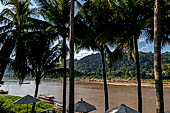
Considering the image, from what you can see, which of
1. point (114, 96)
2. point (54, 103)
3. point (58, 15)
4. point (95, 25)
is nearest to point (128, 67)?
point (114, 96)

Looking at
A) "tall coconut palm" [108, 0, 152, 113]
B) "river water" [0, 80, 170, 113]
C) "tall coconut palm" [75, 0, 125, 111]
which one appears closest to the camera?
"tall coconut palm" [108, 0, 152, 113]

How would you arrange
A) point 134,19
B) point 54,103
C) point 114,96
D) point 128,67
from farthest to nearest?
1. point 128,67
2. point 114,96
3. point 54,103
4. point 134,19

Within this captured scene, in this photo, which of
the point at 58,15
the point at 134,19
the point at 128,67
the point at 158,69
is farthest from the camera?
the point at 128,67

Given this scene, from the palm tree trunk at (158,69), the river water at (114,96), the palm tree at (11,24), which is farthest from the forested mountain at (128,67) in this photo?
the palm tree trunk at (158,69)

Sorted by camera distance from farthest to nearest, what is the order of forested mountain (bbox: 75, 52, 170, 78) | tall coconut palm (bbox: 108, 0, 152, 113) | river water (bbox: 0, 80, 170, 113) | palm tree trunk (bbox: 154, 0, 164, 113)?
forested mountain (bbox: 75, 52, 170, 78) → river water (bbox: 0, 80, 170, 113) → tall coconut palm (bbox: 108, 0, 152, 113) → palm tree trunk (bbox: 154, 0, 164, 113)

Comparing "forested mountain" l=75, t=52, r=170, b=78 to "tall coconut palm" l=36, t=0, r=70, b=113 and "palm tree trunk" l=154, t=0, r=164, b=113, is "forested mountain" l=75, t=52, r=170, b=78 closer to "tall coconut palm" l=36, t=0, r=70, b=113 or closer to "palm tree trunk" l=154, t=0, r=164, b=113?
"tall coconut palm" l=36, t=0, r=70, b=113

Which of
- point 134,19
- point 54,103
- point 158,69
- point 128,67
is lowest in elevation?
point 54,103

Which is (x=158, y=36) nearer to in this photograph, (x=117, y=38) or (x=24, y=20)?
(x=117, y=38)

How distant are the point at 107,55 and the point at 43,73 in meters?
3.97

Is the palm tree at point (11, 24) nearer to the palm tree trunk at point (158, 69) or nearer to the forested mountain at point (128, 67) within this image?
the palm tree trunk at point (158, 69)

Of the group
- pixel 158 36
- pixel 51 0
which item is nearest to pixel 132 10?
pixel 158 36

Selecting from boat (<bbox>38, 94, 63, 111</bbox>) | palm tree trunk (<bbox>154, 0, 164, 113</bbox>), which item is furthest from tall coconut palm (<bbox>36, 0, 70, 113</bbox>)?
boat (<bbox>38, 94, 63, 111</bbox>)

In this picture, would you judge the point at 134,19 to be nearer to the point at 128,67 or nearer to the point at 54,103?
the point at 54,103

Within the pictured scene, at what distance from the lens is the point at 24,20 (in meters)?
9.05
